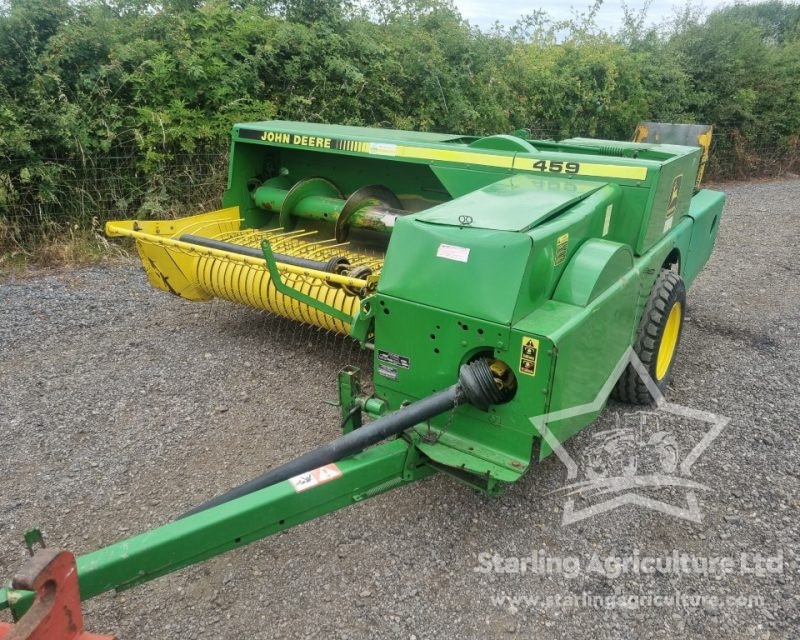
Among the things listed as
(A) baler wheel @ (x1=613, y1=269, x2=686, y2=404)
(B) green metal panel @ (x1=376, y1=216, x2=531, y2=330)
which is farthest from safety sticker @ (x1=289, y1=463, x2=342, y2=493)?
(A) baler wheel @ (x1=613, y1=269, x2=686, y2=404)

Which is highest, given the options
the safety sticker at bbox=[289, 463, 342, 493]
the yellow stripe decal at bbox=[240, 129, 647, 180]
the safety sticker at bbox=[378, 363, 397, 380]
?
the yellow stripe decal at bbox=[240, 129, 647, 180]

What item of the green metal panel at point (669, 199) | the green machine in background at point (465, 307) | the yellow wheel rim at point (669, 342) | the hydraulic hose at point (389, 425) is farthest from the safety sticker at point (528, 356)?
the yellow wheel rim at point (669, 342)

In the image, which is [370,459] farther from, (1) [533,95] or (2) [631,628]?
(1) [533,95]

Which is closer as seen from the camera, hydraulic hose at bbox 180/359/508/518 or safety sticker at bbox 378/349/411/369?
hydraulic hose at bbox 180/359/508/518

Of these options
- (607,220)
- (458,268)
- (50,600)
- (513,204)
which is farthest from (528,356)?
(50,600)

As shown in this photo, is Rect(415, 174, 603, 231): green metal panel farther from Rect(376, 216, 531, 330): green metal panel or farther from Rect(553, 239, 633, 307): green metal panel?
Rect(553, 239, 633, 307): green metal panel

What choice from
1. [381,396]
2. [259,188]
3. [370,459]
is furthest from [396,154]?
[370,459]

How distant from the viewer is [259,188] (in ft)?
14.7

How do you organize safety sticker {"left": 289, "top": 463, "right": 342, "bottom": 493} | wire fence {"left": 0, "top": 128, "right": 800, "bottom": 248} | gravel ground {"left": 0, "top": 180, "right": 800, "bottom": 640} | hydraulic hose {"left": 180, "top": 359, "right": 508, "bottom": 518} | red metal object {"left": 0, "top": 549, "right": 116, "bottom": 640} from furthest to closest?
wire fence {"left": 0, "top": 128, "right": 800, "bottom": 248} → gravel ground {"left": 0, "top": 180, "right": 800, "bottom": 640} → hydraulic hose {"left": 180, "top": 359, "right": 508, "bottom": 518} → safety sticker {"left": 289, "top": 463, "right": 342, "bottom": 493} → red metal object {"left": 0, "top": 549, "right": 116, "bottom": 640}

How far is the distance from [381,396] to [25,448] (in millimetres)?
1736

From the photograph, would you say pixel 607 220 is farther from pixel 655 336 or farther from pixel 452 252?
pixel 452 252

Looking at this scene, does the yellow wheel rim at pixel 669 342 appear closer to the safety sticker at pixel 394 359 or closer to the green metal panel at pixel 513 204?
the green metal panel at pixel 513 204

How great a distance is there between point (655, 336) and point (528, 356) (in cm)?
128

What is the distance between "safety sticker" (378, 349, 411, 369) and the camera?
2484 mm
